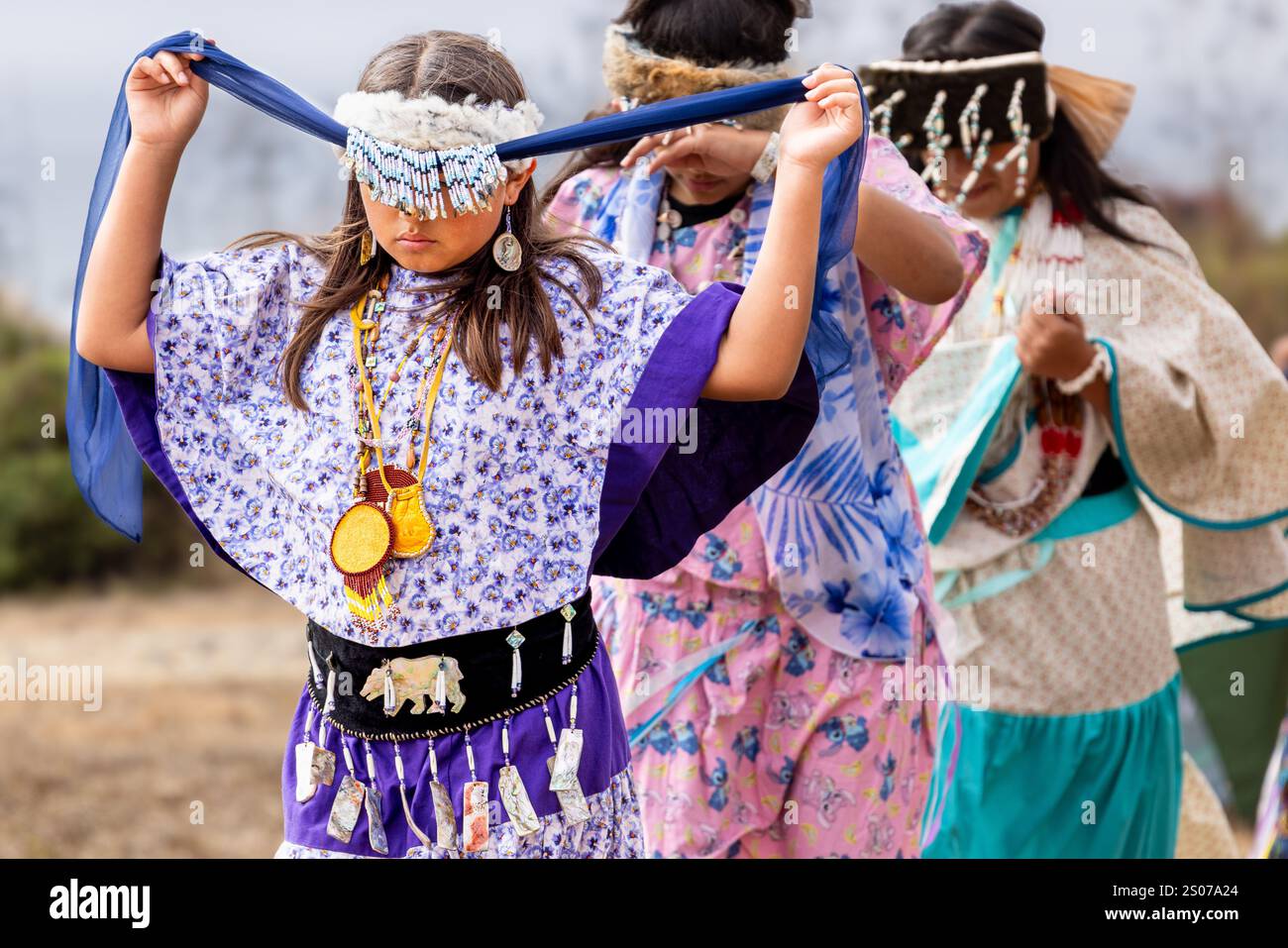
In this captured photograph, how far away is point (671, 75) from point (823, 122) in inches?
22.8

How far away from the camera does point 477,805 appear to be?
2.10 m

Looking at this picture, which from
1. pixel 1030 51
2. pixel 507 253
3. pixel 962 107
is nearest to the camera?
pixel 507 253

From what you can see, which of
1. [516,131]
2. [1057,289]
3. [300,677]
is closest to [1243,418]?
[1057,289]

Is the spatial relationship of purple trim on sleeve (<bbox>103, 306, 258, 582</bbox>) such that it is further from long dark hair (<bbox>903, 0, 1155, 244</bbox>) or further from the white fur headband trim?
long dark hair (<bbox>903, 0, 1155, 244</bbox>)

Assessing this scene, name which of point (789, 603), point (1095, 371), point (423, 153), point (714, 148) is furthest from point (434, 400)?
point (1095, 371)

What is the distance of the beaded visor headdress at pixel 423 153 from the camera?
204cm

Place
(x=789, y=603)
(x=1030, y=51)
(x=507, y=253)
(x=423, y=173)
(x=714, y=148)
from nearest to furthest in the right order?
(x=423, y=173) → (x=507, y=253) → (x=714, y=148) → (x=789, y=603) → (x=1030, y=51)

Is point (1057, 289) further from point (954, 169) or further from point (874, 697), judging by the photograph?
point (874, 697)

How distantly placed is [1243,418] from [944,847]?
1127mm

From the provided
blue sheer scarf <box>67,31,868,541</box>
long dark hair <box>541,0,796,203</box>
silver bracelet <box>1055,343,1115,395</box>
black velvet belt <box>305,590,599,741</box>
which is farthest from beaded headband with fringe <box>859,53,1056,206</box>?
black velvet belt <box>305,590,599,741</box>

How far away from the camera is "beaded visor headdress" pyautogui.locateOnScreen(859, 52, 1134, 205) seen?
329 cm

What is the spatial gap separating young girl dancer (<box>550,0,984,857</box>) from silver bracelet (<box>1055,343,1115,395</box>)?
635 millimetres

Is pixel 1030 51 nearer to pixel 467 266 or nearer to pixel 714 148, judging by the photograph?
pixel 714 148

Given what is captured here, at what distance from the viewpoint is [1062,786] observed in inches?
140
